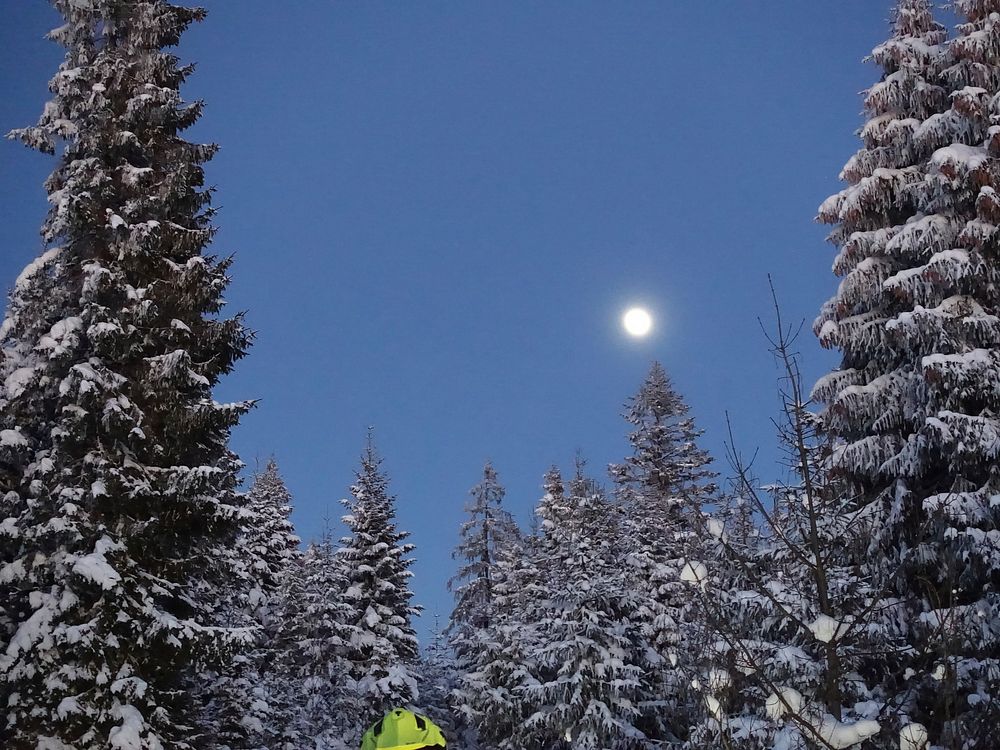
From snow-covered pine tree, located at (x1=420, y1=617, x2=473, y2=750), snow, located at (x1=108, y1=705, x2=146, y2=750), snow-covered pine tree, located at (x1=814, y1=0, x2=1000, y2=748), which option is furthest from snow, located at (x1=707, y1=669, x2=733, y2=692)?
snow-covered pine tree, located at (x1=420, y1=617, x2=473, y2=750)

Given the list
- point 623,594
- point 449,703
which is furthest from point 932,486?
point 449,703

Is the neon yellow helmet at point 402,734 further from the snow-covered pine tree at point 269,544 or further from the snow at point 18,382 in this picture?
the snow-covered pine tree at point 269,544

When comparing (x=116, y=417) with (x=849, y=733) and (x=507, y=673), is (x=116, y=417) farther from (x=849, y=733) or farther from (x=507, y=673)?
(x=507, y=673)

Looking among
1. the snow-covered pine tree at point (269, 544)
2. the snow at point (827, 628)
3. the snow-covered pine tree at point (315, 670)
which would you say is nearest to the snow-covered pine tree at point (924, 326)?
the snow at point (827, 628)

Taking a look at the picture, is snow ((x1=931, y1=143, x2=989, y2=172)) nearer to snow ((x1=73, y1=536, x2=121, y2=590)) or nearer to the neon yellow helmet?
the neon yellow helmet

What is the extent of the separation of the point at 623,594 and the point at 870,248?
11.5 meters

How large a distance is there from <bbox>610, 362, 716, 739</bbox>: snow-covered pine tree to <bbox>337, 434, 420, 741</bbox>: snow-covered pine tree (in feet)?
26.4

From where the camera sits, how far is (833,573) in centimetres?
1055

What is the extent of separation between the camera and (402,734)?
3424mm

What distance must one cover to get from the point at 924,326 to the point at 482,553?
25881 mm

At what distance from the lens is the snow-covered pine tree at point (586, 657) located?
1872cm

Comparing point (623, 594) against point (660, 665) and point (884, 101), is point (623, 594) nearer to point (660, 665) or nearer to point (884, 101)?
point (660, 665)

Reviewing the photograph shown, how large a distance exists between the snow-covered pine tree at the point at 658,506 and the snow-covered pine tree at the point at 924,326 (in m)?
7.84

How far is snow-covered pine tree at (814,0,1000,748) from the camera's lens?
1002 centimetres
